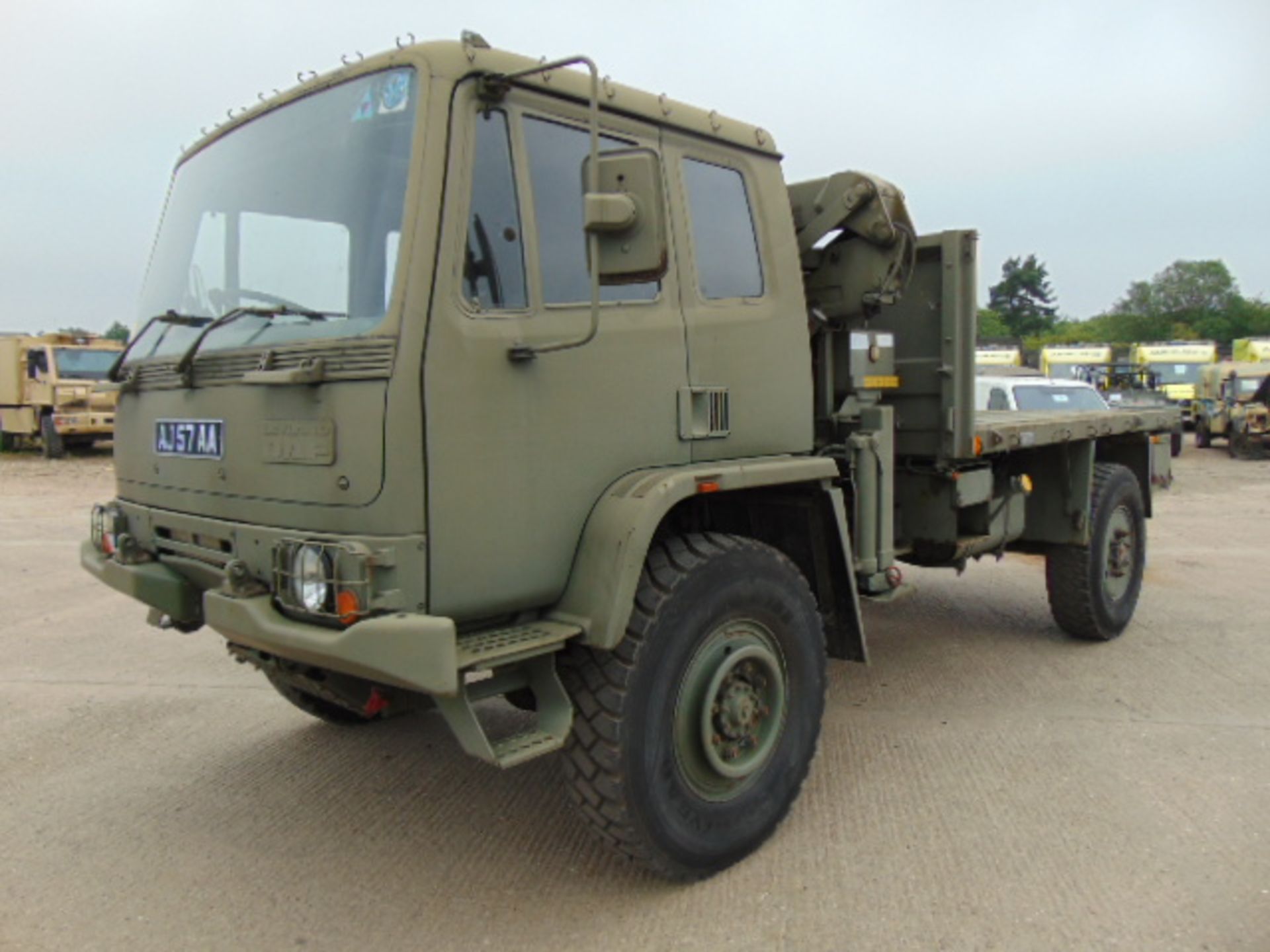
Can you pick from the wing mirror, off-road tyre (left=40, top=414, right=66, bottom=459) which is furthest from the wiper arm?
off-road tyre (left=40, top=414, right=66, bottom=459)

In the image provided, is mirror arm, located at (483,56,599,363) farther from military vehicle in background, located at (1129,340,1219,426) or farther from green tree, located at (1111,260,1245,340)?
green tree, located at (1111,260,1245,340)

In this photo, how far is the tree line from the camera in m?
64.6

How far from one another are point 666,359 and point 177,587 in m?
1.82

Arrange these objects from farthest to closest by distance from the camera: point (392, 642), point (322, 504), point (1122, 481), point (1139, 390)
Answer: point (1139, 390), point (1122, 481), point (322, 504), point (392, 642)

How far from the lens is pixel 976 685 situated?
546 cm

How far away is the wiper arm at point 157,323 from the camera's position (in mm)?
3484

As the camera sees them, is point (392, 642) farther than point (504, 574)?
No

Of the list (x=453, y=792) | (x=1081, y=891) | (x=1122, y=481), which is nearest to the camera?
(x=1081, y=891)

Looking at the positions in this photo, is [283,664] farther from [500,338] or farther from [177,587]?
[500,338]

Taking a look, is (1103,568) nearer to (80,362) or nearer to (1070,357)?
(80,362)

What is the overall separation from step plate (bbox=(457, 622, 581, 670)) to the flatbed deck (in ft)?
8.87

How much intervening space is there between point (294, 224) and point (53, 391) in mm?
20034

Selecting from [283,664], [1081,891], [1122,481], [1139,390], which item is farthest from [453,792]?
[1139,390]

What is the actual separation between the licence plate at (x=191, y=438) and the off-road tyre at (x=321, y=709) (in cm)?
138
